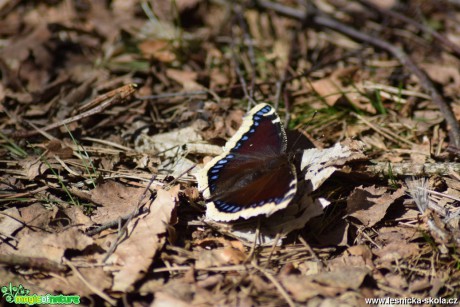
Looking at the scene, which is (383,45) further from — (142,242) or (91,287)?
(91,287)

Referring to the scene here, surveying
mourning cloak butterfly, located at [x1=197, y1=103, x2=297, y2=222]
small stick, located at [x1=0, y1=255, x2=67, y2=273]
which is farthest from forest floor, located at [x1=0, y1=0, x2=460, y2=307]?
mourning cloak butterfly, located at [x1=197, y1=103, x2=297, y2=222]

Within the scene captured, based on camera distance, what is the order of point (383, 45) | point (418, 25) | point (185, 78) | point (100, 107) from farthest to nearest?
point (418, 25) → point (383, 45) → point (185, 78) → point (100, 107)

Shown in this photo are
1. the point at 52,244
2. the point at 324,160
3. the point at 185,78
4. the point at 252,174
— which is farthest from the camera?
the point at 185,78

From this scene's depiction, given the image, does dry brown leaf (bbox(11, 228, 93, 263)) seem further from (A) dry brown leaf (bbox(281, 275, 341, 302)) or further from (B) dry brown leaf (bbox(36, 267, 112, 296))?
(A) dry brown leaf (bbox(281, 275, 341, 302))

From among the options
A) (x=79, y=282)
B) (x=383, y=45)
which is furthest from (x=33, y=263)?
(x=383, y=45)

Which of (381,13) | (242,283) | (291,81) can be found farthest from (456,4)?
(242,283)

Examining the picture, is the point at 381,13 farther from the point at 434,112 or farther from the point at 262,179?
the point at 262,179
